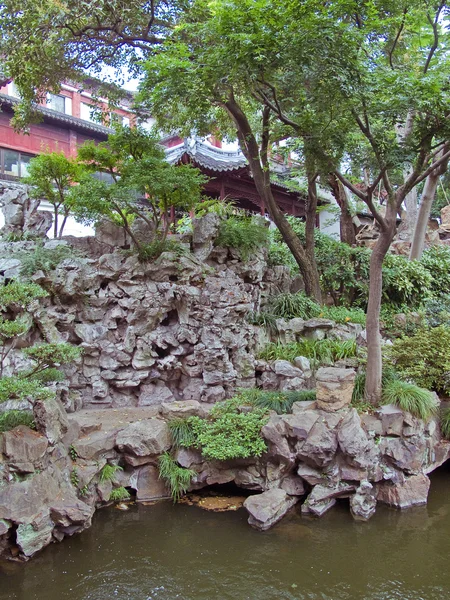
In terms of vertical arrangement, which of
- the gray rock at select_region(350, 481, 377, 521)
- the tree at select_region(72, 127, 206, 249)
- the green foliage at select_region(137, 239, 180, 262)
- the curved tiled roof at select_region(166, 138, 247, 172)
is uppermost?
the curved tiled roof at select_region(166, 138, 247, 172)

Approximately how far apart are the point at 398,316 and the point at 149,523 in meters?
7.44

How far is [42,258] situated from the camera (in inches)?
318

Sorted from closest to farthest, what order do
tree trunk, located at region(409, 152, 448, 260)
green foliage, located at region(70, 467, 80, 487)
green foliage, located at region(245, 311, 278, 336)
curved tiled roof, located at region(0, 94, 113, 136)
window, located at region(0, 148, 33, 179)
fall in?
green foliage, located at region(70, 467, 80, 487), green foliage, located at region(245, 311, 278, 336), tree trunk, located at region(409, 152, 448, 260), window, located at region(0, 148, 33, 179), curved tiled roof, located at region(0, 94, 113, 136)

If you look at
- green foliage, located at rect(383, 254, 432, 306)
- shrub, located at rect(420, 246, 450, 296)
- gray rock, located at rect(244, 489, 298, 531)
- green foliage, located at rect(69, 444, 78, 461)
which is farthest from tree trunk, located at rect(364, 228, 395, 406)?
shrub, located at rect(420, 246, 450, 296)

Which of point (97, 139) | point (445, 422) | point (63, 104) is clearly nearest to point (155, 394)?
point (445, 422)

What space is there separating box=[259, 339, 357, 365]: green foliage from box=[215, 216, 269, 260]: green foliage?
77.5 inches

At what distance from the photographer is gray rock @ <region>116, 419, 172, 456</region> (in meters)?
6.66

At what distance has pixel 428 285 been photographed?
40.4 ft

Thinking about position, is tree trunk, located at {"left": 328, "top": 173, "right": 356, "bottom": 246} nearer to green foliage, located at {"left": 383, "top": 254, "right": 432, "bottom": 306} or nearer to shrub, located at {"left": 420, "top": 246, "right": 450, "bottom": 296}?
green foliage, located at {"left": 383, "top": 254, "right": 432, "bottom": 306}

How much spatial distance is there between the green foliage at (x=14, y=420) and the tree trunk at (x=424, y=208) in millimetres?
9589

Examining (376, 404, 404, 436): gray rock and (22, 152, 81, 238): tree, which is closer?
(376, 404, 404, 436): gray rock

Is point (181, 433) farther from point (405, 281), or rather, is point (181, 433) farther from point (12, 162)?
point (12, 162)

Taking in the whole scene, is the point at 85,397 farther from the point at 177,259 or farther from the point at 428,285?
the point at 428,285

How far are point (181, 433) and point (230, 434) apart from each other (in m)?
0.75
